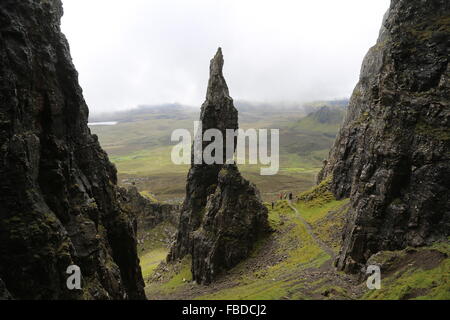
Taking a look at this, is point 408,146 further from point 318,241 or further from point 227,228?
point 227,228

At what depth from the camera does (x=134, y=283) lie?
166ft

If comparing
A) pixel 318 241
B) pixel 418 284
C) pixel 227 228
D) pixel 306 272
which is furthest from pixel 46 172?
pixel 318 241

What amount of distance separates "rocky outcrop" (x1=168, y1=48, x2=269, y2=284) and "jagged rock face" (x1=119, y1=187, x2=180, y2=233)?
38046 mm

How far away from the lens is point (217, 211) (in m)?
75.2

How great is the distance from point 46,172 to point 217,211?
44.4 meters

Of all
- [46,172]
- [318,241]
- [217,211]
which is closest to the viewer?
[46,172]

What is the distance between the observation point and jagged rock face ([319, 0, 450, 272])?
141 feet

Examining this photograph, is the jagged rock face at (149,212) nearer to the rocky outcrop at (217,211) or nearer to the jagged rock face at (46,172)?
the rocky outcrop at (217,211)
